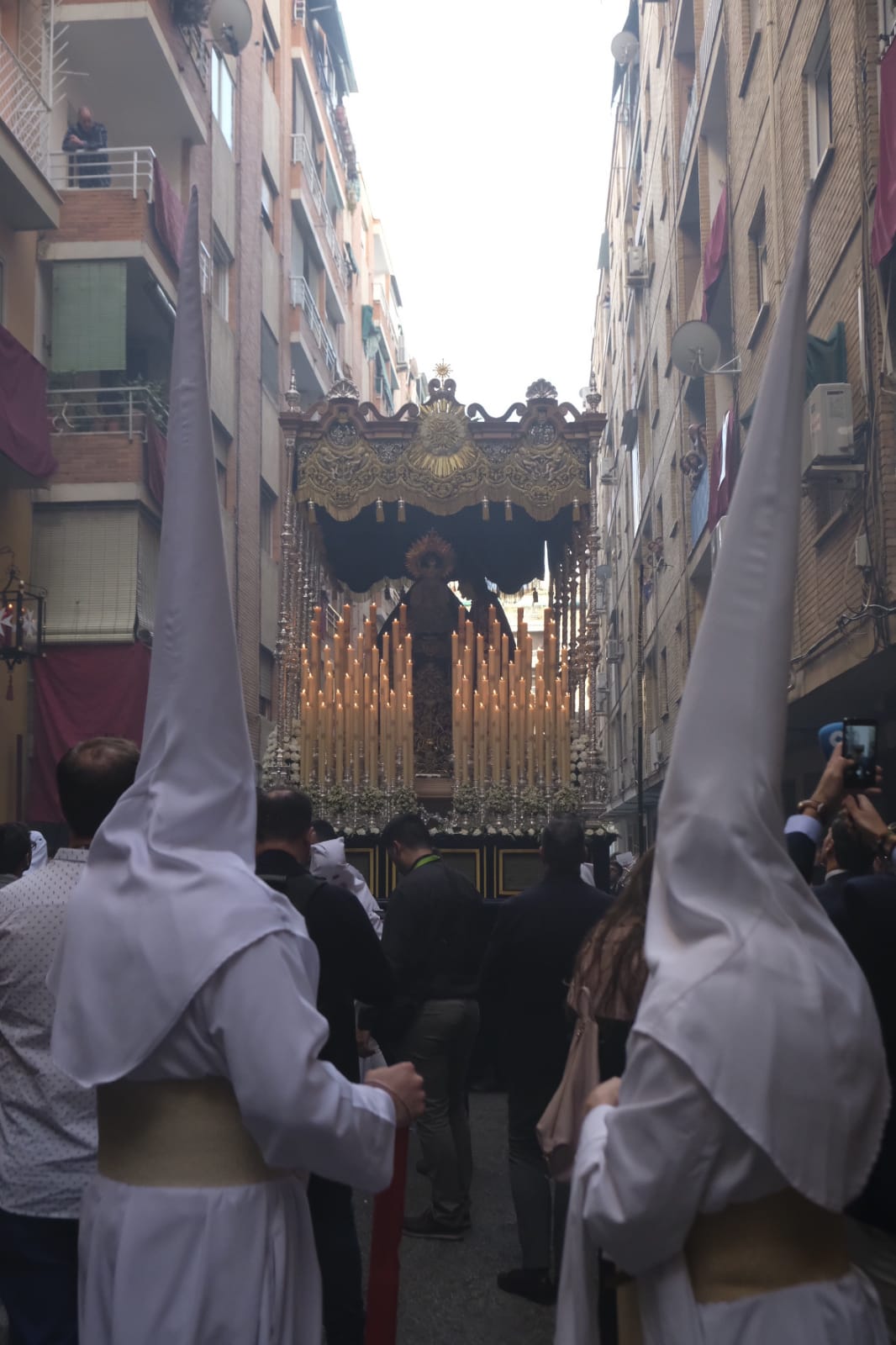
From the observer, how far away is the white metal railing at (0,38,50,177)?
44.3 ft

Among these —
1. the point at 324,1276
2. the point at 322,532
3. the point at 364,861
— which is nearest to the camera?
the point at 324,1276

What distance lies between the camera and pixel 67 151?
52.8 feet

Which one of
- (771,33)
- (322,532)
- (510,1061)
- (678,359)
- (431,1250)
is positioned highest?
(771,33)

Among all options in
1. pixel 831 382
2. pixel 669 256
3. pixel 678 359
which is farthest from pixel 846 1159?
pixel 669 256

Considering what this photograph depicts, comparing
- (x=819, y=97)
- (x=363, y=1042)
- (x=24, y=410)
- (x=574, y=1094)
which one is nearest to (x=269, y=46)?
(x=24, y=410)

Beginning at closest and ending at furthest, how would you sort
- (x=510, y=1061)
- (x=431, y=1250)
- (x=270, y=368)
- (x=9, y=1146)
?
(x=9, y=1146) < (x=510, y=1061) < (x=431, y=1250) < (x=270, y=368)

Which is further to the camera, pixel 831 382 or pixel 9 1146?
pixel 831 382

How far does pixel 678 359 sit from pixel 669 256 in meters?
5.98

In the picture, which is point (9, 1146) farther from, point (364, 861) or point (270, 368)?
point (270, 368)

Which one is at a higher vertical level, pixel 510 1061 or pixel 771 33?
pixel 771 33

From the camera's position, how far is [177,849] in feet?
8.38

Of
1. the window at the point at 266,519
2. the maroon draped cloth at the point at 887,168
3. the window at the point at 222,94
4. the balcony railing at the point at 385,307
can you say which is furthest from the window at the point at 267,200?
the balcony railing at the point at 385,307

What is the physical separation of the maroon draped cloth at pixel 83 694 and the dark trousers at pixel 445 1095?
30.5 ft

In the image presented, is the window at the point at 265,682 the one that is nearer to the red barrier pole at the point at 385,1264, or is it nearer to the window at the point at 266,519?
the window at the point at 266,519
